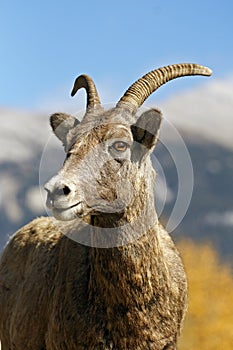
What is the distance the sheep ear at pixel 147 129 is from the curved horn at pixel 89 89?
0.67 m

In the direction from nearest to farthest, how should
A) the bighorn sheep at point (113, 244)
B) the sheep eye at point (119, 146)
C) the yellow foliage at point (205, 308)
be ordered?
1. the bighorn sheep at point (113, 244)
2. the sheep eye at point (119, 146)
3. the yellow foliage at point (205, 308)

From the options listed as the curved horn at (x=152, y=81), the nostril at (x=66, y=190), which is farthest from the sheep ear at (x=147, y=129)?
the nostril at (x=66, y=190)

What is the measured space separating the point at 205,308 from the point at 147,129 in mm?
30180

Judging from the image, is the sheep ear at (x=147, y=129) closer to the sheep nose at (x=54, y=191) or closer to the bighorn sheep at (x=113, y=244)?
the bighorn sheep at (x=113, y=244)

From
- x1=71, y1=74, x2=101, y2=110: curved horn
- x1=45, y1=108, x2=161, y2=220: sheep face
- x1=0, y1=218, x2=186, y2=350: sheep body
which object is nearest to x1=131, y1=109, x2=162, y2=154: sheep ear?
x1=45, y1=108, x2=161, y2=220: sheep face

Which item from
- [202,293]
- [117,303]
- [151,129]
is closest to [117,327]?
[117,303]

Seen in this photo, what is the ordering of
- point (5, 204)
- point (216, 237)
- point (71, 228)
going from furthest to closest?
→ point (5, 204) < point (216, 237) < point (71, 228)

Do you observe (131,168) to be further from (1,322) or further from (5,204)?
(5,204)

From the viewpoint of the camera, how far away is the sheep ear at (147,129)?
7.55 metres

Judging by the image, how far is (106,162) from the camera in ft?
24.2

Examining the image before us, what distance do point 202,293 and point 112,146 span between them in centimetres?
3148

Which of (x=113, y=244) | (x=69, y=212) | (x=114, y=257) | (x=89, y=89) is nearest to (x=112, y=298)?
(x=114, y=257)

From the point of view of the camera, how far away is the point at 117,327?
7664 millimetres

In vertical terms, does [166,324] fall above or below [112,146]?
below
